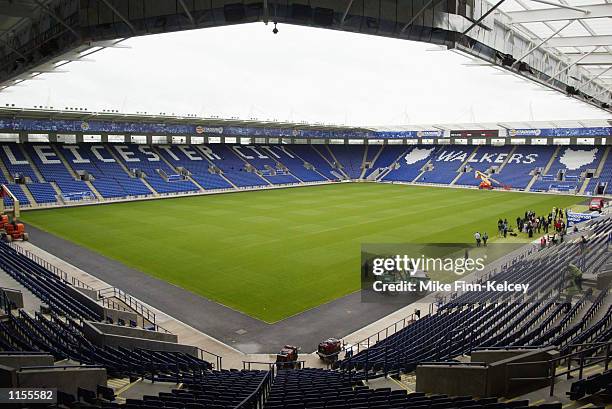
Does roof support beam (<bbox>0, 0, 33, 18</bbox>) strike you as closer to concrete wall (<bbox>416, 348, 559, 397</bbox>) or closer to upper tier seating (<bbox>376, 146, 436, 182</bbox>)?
concrete wall (<bbox>416, 348, 559, 397</bbox>)

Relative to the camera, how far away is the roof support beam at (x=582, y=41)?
44.3 feet

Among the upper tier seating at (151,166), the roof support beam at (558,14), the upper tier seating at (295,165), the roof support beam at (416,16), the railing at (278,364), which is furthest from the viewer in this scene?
the upper tier seating at (295,165)

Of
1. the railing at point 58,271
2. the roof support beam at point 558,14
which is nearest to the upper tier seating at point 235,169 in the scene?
the railing at point 58,271

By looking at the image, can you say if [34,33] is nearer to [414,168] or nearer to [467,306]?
[467,306]

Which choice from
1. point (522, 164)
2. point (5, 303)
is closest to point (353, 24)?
point (5, 303)

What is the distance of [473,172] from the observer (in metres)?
65.6

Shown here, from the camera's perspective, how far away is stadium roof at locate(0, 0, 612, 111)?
9102 mm

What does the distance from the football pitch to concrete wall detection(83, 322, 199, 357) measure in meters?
3.89

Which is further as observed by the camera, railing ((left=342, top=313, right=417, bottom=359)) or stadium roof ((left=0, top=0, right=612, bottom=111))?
railing ((left=342, top=313, right=417, bottom=359))

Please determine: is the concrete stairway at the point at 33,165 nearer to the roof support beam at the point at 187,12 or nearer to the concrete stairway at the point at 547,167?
the roof support beam at the point at 187,12

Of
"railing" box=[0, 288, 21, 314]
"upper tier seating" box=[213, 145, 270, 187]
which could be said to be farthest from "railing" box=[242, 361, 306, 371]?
"upper tier seating" box=[213, 145, 270, 187]

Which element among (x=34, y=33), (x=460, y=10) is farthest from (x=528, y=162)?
(x=34, y=33)

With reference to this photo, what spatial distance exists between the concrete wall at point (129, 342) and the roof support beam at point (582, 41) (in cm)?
1481

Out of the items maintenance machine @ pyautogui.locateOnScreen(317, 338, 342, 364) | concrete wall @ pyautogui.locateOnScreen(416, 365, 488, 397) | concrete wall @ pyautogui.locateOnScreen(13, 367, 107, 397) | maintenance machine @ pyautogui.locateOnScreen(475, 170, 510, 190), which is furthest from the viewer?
maintenance machine @ pyautogui.locateOnScreen(475, 170, 510, 190)
